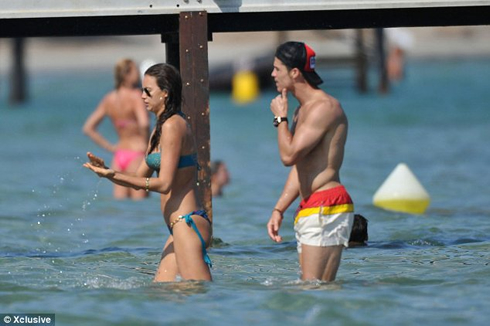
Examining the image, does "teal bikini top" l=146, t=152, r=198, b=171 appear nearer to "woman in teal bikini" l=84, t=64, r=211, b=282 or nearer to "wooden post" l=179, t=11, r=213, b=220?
"woman in teal bikini" l=84, t=64, r=211, b=282

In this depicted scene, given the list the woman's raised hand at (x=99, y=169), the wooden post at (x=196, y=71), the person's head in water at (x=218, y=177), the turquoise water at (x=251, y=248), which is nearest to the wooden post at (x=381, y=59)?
the turquoise water at (x=251, y=248)

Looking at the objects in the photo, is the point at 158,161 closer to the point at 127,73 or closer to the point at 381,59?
the point at 127,73

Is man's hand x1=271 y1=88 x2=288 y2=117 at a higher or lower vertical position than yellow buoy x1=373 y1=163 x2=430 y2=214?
higher

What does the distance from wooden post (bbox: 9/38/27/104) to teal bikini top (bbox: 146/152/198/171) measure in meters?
32.4

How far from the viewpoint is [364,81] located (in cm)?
3894

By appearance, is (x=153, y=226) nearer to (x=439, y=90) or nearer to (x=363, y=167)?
(x=363, y=167)

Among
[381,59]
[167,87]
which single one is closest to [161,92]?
[167,87]

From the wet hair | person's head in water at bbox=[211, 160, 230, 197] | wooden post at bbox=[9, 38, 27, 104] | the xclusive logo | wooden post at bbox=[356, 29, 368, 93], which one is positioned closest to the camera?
the xclusive logo

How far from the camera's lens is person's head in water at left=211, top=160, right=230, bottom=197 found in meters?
13.9

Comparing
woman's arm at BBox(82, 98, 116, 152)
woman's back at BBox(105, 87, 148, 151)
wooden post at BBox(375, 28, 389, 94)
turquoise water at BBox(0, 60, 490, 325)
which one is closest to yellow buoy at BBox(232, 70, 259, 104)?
wooden post at BBox(375, 28, 389, 94)

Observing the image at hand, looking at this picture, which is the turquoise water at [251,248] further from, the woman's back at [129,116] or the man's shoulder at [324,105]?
the man's shoulder at [324,105]

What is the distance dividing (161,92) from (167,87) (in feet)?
0.18

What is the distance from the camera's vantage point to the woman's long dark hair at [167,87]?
6730mm

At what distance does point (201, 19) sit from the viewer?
867cm
